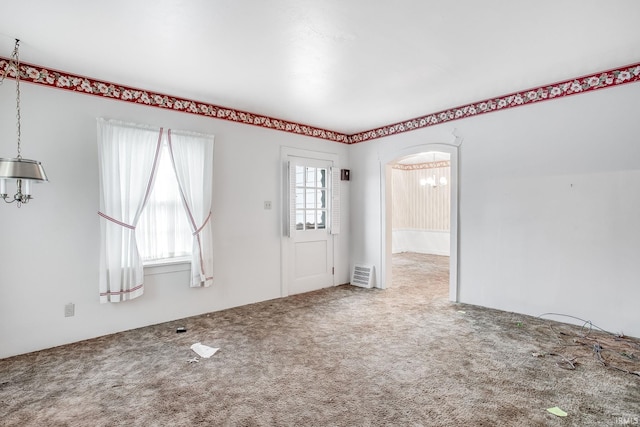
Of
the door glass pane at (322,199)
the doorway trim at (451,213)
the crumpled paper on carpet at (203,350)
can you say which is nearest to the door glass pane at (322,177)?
the door glass pane at (322,199)

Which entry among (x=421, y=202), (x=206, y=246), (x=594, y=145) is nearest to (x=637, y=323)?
(x=594, y=145)

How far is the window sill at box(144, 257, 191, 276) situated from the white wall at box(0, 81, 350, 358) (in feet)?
0.24

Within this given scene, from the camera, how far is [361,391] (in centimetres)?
237

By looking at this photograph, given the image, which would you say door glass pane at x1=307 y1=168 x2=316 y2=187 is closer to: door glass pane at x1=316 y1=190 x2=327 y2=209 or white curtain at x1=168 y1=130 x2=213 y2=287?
door glass pane at x1=316 y1=190 x2=327 y2=209

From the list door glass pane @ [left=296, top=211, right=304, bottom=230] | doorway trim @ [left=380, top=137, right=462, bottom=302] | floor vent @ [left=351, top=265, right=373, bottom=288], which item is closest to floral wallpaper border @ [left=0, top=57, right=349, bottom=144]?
door glass pane @ [left=296, top=211, right=304, bottom=230]

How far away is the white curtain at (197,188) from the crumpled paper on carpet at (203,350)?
979 millimetres

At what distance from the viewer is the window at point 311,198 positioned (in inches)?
202

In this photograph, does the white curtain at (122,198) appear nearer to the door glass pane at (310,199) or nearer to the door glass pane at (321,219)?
the door glass pane at (310,199)

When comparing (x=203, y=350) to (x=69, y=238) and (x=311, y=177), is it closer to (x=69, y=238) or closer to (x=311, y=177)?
(x=69, y=238)

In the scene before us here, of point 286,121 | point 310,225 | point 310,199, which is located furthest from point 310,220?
point 286,121

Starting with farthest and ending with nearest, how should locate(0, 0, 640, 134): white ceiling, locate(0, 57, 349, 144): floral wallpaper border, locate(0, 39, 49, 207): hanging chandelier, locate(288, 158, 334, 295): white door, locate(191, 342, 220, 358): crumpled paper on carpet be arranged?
locate(288, 158, 334, 295): white door < locate(0, 57, 349, 144): floral wallpaper border < locate(191, 342, 220, 358): crumpled paper on carpet < locate(0, 39, 49, 207): hanging chandelier < locate(0, 0, 640, 134): white ceiling

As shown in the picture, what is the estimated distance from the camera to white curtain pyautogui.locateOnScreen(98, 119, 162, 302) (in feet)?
11.1

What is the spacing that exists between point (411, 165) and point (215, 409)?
8788 mm

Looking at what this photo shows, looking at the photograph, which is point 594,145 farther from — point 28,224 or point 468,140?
point 28,224
